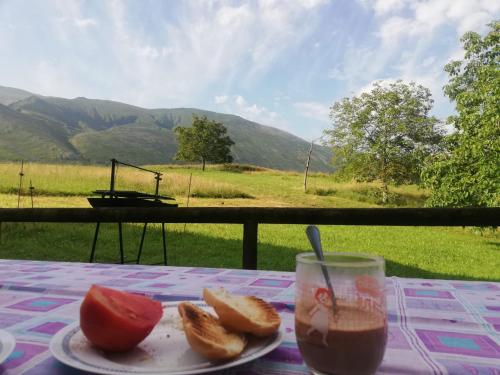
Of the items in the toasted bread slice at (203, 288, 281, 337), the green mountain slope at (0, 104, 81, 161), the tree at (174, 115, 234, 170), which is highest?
the green mountain slope at (0, 104, 81, 161)

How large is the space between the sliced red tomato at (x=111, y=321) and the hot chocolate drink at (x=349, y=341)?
0.65 feet

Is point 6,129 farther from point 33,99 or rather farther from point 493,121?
point 493,121

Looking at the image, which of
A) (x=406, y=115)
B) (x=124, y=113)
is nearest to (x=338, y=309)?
(x=406, y=115)

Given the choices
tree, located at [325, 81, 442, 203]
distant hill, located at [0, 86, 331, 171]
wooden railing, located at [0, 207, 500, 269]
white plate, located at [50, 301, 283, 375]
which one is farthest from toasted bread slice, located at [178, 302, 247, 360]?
distant hill, located at [0, 86, 331, 171]

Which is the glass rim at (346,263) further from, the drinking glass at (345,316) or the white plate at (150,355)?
the white plate at (150,355)

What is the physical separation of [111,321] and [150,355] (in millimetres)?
65

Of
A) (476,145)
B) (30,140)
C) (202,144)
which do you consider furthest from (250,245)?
(30,140)

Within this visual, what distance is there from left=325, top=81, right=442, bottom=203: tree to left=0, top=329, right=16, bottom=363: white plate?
22.4 metres

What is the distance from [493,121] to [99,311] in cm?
1078

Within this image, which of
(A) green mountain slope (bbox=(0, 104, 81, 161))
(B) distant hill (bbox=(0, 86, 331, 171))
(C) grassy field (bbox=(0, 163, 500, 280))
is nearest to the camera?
(C) grassy field (bbox=(0, 163, 500, 280))

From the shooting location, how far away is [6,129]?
105812mm

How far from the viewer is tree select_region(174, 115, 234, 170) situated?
50.6 metres

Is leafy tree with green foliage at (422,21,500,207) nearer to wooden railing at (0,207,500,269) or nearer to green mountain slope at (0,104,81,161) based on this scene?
wooden railing at (0,207,500,269)

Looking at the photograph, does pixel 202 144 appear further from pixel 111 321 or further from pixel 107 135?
pixel 107 135
